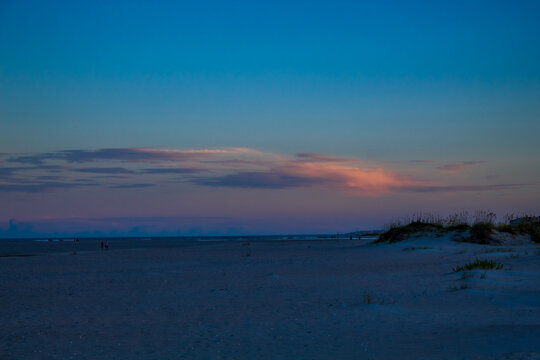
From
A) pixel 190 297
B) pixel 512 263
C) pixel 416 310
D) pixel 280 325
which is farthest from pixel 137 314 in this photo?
pixel 512 263

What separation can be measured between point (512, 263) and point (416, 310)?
33.8 ft

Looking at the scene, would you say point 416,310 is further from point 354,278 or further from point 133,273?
point 133,273

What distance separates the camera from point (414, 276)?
15.9m

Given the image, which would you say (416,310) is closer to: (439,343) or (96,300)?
(439,343)

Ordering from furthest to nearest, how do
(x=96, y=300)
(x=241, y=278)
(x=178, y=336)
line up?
(x=241, y=278) < (x=96, y=300) < (x=178, y=336)

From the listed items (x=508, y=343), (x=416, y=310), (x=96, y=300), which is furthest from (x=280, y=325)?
(x=96, y=300)

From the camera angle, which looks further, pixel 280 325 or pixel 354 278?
pixel 354 278

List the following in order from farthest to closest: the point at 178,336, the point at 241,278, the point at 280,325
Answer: the point at 241,278 < the point at 280,325 < the point at 178,336

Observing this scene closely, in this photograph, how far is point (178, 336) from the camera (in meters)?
8.28

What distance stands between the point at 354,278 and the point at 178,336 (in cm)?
882

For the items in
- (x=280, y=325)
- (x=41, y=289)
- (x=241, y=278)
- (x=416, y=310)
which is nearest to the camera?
(x=280, y=325)

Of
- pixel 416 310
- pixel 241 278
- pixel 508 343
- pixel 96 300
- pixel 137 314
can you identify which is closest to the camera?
pixel 508 343

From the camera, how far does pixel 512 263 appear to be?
18.3 metres

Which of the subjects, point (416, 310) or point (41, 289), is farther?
point (41, 289)
